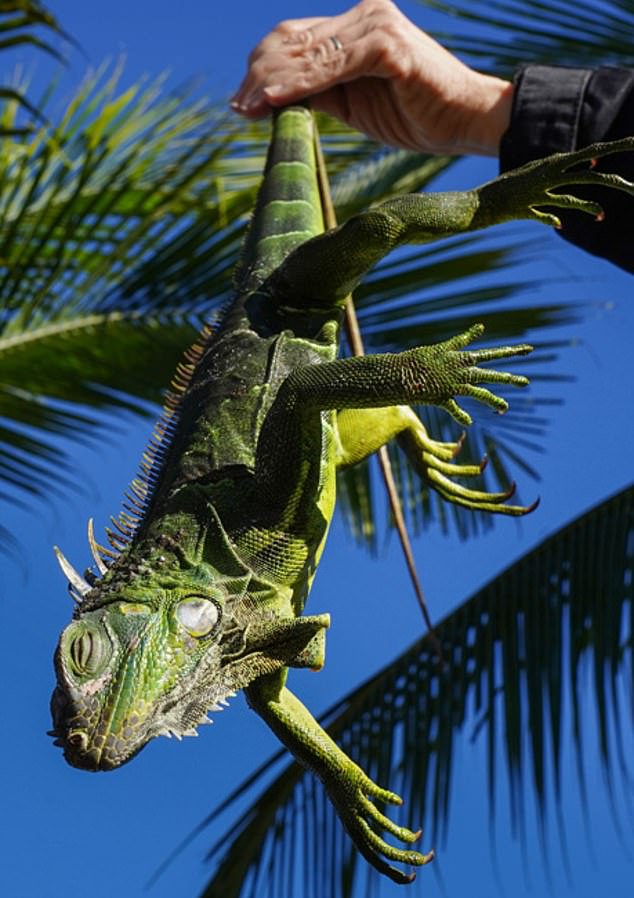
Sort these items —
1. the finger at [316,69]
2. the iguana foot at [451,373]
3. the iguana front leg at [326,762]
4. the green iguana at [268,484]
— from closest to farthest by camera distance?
the green iguana at [268,484] < the iguana foot at [451,373] < the iguana front leg at [326,762] < the finger at [316,69]

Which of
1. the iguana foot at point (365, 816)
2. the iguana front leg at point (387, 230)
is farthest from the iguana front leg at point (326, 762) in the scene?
the iguana front leg at point (387, 230)

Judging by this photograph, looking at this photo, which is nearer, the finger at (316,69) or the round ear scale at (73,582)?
the round ear scale at (73,582)

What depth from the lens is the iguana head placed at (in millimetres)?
2279

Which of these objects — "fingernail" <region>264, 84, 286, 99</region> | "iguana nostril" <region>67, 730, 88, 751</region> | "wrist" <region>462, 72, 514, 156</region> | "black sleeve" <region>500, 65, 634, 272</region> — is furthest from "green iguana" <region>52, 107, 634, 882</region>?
"wrist" <region>462, 72, 514, 156</region>

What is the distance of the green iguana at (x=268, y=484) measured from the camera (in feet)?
7.92

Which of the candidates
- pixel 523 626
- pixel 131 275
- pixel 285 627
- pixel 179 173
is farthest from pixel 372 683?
pixel 285 627

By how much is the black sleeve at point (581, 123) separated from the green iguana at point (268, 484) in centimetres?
12

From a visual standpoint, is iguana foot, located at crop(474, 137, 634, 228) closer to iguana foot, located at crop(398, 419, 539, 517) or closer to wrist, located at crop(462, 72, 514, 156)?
iguana foot, located at crop(398, 419, 539, 517)

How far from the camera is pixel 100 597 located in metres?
2.54

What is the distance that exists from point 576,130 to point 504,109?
496mm

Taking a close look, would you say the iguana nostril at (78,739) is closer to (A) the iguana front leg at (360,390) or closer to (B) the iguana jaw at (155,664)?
(B) the iguana jaw at (155,664)

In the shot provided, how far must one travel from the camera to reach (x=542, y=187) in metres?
3.14

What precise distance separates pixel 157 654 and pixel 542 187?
5.05 ft

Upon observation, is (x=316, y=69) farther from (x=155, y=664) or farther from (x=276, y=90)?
(x=155, y=664)
